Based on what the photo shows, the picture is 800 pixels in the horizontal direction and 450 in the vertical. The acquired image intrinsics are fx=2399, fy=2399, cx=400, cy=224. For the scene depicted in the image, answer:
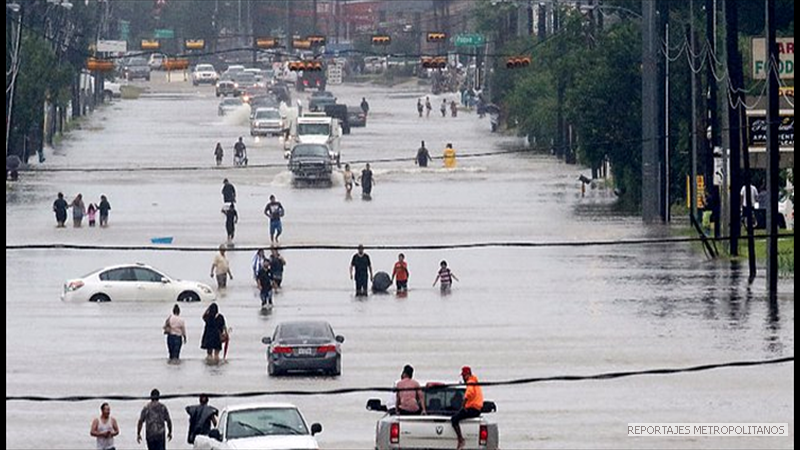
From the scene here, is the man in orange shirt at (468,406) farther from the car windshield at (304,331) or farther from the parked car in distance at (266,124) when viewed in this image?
the parked car in distance at (266,124)

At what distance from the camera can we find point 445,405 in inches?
1236

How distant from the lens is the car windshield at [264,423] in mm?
29734

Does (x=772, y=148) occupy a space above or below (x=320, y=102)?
below

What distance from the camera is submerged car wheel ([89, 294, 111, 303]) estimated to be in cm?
5397

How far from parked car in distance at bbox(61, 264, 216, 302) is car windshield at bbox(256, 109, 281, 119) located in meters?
59.4

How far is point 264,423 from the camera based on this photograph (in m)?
30.0

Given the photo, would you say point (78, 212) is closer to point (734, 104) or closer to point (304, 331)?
point (734, 104)

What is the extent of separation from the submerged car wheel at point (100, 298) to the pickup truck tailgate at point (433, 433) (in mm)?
24396

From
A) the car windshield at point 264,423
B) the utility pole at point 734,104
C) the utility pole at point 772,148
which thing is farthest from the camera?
the utility pole at point 734,104

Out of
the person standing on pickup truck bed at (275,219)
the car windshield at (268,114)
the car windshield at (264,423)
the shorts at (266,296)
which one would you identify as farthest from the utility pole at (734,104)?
the car windshield at (268,114)

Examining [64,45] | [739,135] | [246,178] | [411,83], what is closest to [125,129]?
[64,45]

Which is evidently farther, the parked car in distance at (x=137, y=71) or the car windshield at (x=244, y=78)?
the parked car in distance at (x=137, y=71)

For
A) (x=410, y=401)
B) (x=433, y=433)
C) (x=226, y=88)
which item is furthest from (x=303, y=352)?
Answer: (x=226, y=88)

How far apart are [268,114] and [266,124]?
1300 millimetres
